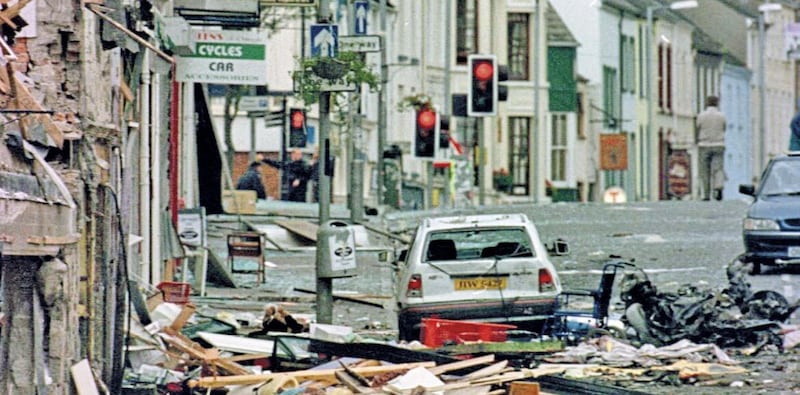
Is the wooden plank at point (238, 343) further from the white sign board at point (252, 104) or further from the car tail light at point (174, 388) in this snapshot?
the white sign board at point (252, 104)

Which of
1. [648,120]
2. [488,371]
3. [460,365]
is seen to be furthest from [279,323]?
[648,120]

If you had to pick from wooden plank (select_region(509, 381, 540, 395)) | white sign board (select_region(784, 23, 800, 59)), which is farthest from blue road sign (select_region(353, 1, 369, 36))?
white sign board (select_region(784, 23, 800, 59))

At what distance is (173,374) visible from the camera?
16281mm

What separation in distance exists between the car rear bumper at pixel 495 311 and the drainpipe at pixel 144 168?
3267mm

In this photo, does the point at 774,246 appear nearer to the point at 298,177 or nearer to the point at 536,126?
the point at 298,177

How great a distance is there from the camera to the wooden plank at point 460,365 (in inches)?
643

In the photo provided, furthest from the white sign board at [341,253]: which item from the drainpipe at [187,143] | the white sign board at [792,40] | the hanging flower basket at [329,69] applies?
the white sign board at [792,40]

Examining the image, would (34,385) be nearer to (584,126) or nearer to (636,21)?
(584,126)

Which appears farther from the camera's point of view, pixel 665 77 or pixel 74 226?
pixel 665 77

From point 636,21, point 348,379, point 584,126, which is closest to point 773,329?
point 348,379

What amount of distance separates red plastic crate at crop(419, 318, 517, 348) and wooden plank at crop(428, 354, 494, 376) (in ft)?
7.64

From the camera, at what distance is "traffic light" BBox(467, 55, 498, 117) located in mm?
43094

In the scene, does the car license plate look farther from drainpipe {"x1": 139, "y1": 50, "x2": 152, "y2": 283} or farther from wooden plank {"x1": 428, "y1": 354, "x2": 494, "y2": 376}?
wooden plank {"x1": 428, "y1": 354, "x2": 494, "y2": 376}

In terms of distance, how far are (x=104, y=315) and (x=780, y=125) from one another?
104045mm
